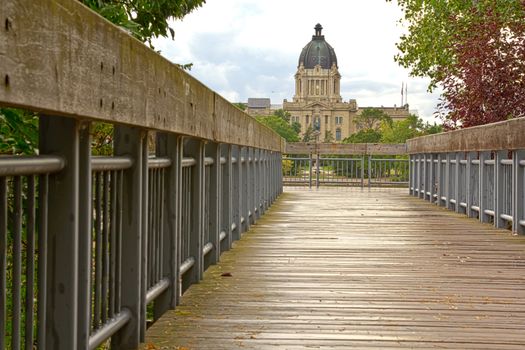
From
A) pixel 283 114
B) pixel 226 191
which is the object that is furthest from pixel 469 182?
pixel 283 114

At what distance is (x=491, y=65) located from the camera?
16891mm

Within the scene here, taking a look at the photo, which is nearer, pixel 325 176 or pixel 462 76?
pixel 462 76

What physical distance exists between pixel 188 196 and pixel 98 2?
2624 mm

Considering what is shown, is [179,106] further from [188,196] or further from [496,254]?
[496,254]

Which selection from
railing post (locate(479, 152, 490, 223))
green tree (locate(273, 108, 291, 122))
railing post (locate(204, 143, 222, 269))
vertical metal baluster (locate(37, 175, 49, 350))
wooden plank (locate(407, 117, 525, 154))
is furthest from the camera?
green tree (locate(273, 108, 291, 122))

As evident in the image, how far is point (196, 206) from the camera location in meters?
5.82

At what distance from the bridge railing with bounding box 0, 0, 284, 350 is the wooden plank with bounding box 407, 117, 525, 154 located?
16.1 feet

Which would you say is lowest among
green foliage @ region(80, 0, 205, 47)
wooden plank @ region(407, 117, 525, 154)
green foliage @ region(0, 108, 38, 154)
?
green foliage @ region(0, 108, 38, 154)

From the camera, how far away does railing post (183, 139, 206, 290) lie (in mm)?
5828

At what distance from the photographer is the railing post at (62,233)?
2828mm

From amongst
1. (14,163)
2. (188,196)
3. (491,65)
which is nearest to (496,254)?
(188,196)

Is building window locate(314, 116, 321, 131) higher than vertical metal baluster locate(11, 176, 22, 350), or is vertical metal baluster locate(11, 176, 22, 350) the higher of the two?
building window locate(314, 116, 321, 131)

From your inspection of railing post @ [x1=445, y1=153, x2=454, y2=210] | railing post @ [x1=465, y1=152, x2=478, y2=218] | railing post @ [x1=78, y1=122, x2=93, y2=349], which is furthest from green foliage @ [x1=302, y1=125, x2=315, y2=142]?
railing post @ [x1=78, y1=122, x2=93, y2=349]

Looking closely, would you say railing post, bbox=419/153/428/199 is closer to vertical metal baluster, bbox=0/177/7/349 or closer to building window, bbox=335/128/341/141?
vertical metal baluster, bbox=0/177/7/349
